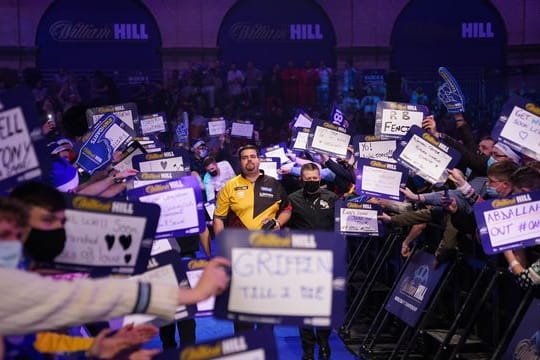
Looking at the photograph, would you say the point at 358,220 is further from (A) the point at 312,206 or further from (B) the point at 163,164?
(B) the point at 163,164

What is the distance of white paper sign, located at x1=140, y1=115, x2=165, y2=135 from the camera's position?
39.2 feet

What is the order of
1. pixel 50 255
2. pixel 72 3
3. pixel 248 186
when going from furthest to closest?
pixel 72 3 < pixel 248 186 < pixel 50 255

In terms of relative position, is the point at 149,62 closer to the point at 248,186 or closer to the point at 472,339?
the point at 248,186

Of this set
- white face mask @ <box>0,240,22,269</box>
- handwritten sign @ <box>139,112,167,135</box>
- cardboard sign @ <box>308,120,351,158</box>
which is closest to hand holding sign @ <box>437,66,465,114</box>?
cardboard sign @ <box>308,120,351,158</box>

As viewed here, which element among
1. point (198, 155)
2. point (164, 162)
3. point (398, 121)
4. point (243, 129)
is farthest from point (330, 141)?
point (243, 129)

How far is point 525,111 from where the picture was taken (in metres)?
6.22

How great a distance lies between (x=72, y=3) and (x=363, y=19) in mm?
8272

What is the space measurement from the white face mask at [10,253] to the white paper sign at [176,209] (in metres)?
2.36

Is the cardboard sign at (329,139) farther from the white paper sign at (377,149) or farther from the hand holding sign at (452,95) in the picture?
the hand holding sign at (452,95)

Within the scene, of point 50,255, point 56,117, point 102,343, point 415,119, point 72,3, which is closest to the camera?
point 102,343

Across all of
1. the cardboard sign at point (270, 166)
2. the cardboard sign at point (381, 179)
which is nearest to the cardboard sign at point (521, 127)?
the cardboard sign at point (381, 179)

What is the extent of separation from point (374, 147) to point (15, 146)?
559cm

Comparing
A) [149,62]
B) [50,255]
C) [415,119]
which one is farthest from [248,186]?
[149,62]

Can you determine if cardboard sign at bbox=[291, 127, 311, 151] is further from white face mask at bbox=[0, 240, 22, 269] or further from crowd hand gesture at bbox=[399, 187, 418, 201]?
white face mask at bbox=[0, 240, 22, 269]
